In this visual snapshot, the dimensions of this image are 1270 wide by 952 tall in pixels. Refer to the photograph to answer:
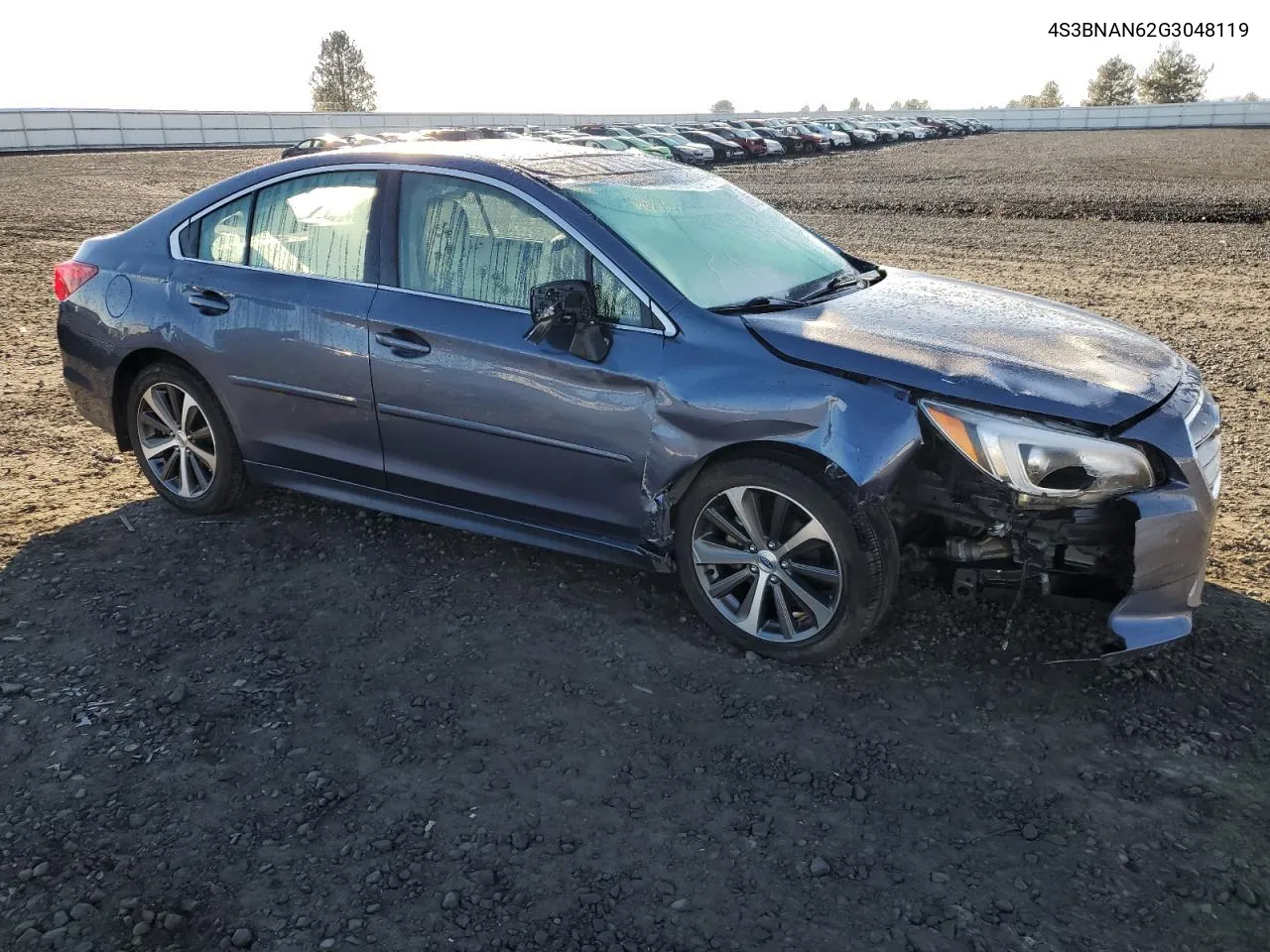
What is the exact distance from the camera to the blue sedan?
3512 mm

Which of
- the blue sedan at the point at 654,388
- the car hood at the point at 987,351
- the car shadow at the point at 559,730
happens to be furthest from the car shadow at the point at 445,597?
the car hood at the point at 987,351

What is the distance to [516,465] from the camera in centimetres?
417

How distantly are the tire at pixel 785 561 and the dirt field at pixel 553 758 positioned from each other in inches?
6.1

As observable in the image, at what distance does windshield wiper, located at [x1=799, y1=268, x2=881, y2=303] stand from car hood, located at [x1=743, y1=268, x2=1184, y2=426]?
0.33 ft

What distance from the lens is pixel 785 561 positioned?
12.5 ft

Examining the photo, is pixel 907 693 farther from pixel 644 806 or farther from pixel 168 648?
pixel 168 648

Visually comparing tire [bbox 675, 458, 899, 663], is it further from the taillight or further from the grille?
the taillight

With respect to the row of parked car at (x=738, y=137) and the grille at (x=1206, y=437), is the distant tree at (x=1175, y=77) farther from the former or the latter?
the grille at (x=1206, y=437)

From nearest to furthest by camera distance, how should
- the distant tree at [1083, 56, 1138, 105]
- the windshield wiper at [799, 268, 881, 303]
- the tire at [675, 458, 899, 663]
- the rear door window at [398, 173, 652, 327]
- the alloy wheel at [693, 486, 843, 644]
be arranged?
1. the tire at [675, 458, 899, 663]
2. the alloy wheel at [693, 486, 843, 644]
3. the rear door window at [398, 173, 652, 327]
4. the windshield wiper at [799, 268, 881, 303]
5. the distant tree at [1083, 56, 1138, 105]

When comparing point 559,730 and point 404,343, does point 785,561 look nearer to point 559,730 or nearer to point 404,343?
point 559,730

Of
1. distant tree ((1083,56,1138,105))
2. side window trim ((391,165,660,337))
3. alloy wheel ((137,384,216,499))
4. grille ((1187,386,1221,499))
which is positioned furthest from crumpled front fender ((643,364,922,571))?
distant tree ((1083,56,1138,105))

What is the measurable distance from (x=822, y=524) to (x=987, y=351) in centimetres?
86

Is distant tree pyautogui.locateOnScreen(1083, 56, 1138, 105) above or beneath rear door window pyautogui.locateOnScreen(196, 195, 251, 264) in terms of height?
above

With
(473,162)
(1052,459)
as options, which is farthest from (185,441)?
(1052,459)
